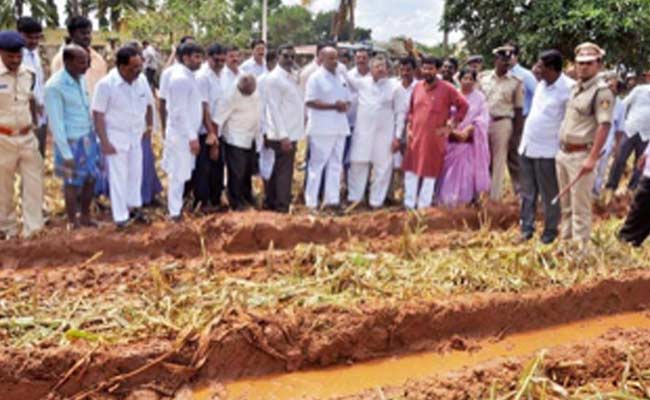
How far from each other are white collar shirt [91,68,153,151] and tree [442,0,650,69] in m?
7.88

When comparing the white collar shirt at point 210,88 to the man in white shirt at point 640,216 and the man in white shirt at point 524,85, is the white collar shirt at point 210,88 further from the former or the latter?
the man in white shirt at point 640,216


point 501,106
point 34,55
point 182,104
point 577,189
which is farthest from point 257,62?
point 577,189

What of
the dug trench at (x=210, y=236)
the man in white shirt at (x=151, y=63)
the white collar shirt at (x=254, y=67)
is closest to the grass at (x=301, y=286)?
the dug trench at (x=210, y=236)

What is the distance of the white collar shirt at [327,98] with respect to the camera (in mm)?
7242

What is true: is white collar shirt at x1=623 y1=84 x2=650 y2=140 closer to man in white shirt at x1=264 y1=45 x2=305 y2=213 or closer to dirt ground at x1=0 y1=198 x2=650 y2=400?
dirt ground at x1=0 y1=198 x2=650 y2=400

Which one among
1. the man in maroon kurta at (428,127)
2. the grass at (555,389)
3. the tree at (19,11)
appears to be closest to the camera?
the grass at (555,389)

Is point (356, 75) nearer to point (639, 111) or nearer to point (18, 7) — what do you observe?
point (639, 111)

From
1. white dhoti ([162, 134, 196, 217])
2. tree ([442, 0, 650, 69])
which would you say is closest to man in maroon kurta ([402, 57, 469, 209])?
white dhoti ([162, 134, 196, 217])

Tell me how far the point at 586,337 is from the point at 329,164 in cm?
365

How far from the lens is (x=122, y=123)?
20.1ft

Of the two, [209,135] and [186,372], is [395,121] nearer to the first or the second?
[209,135]

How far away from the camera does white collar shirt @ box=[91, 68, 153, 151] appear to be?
5984mm

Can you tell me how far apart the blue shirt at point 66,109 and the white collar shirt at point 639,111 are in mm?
6494

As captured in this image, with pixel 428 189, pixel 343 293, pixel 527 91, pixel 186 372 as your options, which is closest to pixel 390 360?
pixel 343 293
